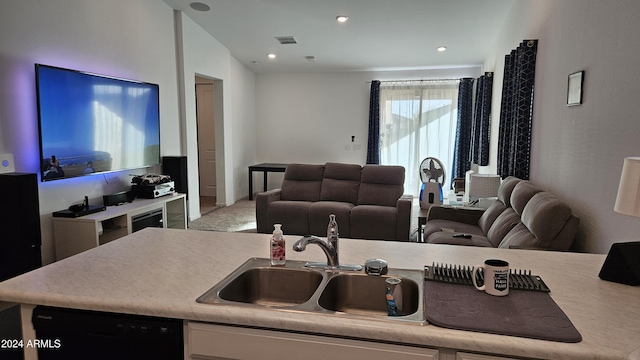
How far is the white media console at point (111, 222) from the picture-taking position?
346 cm

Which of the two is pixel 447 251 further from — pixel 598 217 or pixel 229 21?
pixel 229 21

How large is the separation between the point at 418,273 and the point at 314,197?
3738 millimetres

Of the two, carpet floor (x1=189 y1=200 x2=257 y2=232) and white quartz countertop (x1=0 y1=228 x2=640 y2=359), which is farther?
carpet floor (x1=189 y1=200 x2=257 y2=232)

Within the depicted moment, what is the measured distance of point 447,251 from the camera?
1757mm

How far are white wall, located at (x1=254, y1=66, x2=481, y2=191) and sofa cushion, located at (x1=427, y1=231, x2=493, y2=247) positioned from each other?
4753 mm

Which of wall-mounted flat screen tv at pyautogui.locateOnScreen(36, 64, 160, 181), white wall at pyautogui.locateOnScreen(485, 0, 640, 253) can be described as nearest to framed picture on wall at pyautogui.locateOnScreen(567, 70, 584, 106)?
white wall at pyautogui.locateOnScreen(485, 0, 640, 253)

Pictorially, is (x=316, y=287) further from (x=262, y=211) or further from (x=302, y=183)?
(x=302, y=183)

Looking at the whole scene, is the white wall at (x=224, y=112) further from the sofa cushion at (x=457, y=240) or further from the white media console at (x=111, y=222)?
the sofa cushion at (x=457, y=240)

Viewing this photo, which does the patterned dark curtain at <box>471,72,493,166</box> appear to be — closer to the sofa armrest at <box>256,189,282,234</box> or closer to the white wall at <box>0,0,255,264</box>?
the sofa armrest at <box>256,189,282,234</box>

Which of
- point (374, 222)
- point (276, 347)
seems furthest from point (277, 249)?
point (374, 222)

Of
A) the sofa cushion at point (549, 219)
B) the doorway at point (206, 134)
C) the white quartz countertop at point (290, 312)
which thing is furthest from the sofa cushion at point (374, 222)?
the doorway at point (206, 134)

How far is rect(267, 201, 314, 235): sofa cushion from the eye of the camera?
15.4 feet

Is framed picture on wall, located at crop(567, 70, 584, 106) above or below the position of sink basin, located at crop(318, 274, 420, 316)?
above

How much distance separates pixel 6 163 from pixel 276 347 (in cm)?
306
